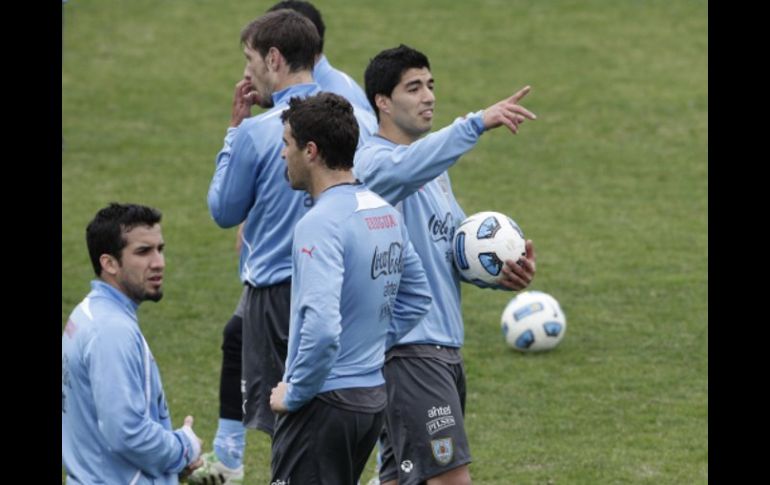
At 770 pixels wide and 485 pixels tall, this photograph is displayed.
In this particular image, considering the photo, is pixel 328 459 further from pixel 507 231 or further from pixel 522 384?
pixel 522 384

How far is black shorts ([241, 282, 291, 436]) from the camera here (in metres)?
7.44

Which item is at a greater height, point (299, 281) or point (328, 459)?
point (299, 281)

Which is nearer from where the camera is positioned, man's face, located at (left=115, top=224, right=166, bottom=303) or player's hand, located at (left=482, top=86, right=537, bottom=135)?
man's face, located at (left=115, top=224, right=166, bottom=303)

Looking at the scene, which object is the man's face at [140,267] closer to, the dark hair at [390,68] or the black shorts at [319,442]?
the black shorts at [319,442]

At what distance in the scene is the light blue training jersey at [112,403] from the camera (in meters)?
5.54

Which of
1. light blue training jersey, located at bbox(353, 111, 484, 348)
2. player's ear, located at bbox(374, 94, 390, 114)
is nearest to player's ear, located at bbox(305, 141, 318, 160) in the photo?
light blue training jersey, located at bbox(353, 111, 484, 348)

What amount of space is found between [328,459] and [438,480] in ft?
4.15

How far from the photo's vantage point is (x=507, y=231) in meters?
7.44

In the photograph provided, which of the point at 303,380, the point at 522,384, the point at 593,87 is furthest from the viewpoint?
the point at 593,87

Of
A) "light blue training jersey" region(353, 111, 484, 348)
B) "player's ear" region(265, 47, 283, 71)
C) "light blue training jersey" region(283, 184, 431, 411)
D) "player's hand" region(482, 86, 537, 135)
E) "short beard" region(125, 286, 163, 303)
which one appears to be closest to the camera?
"light blue training jersey" region(283, 184, 431, 411)

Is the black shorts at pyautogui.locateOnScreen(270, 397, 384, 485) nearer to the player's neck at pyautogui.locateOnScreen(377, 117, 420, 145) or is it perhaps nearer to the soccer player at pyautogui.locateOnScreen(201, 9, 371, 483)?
the soccer player at pyautogui.locateOnScreen(201, 9, 371, 483)

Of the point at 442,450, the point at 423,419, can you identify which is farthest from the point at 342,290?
the point at 442,450

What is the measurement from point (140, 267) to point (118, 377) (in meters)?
0.55
